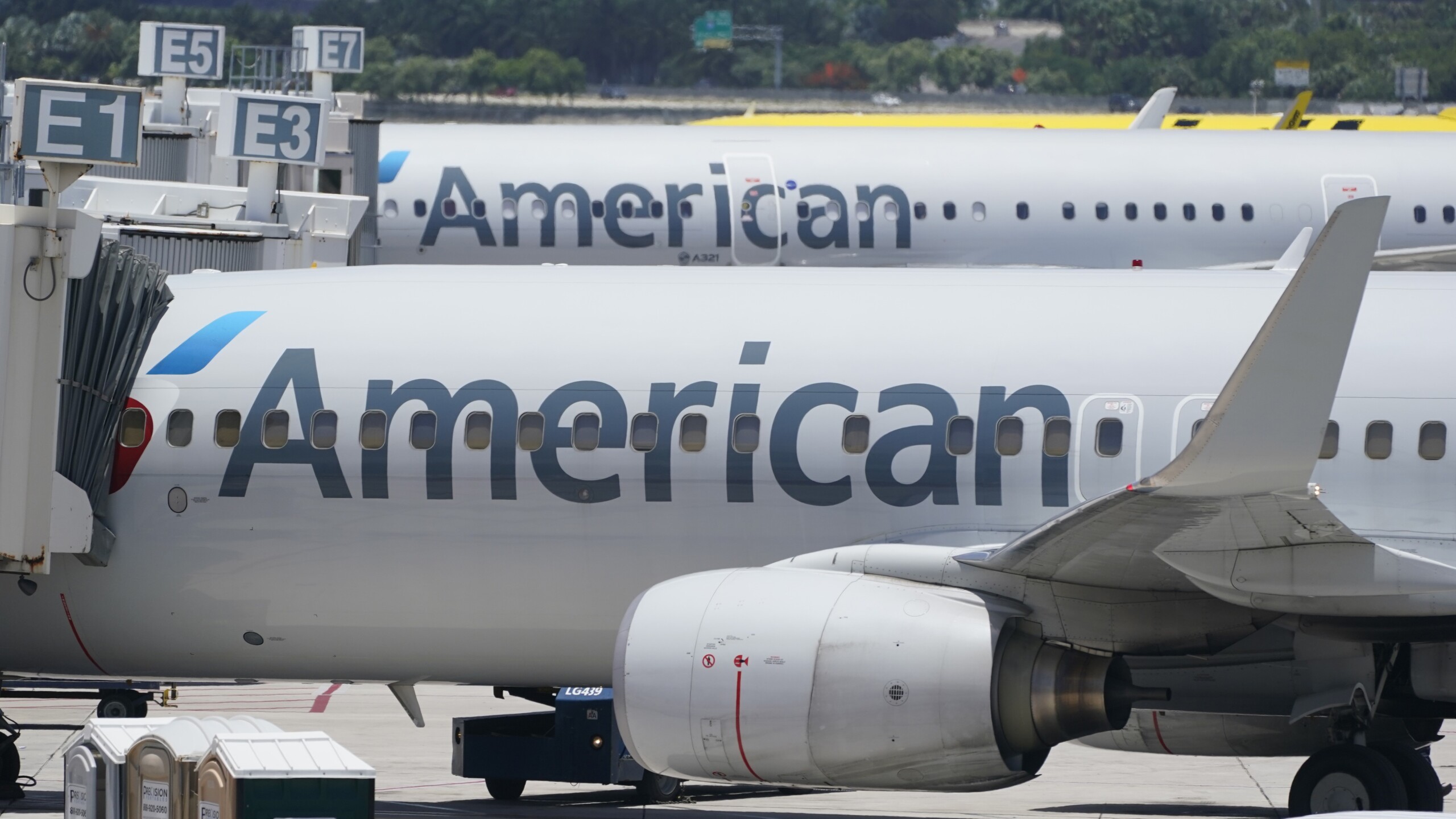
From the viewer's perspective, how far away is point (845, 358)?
1388 centimetres

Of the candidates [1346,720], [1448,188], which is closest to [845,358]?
[1346,720]

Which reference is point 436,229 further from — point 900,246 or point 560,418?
point 560,418

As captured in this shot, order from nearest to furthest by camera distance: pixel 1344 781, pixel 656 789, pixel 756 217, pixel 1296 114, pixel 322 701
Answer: pixel 1344 781 < pixel 656 789 < pixel 322 701 < pixel 756 217 < pixel 1296 114

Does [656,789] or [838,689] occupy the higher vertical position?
[838,689]

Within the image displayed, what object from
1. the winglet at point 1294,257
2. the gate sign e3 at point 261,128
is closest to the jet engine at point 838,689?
the winglet at point 1294,257

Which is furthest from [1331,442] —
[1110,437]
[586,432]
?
[586,432]

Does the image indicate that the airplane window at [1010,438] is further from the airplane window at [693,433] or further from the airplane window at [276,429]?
the airplane window at [276,429]

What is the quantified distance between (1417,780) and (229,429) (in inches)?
321

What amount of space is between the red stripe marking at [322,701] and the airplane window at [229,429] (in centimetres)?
776

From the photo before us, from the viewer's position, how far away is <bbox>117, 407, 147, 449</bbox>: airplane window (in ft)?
46.8

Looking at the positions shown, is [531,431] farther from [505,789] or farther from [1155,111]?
[1155,111]

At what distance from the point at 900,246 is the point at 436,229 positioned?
7.74 meters

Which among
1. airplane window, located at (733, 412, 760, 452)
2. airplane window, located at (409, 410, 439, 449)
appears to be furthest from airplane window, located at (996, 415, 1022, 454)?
airplane window, located at (409, 410, 439, 449)

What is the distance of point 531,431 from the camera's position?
1393 centimetres
